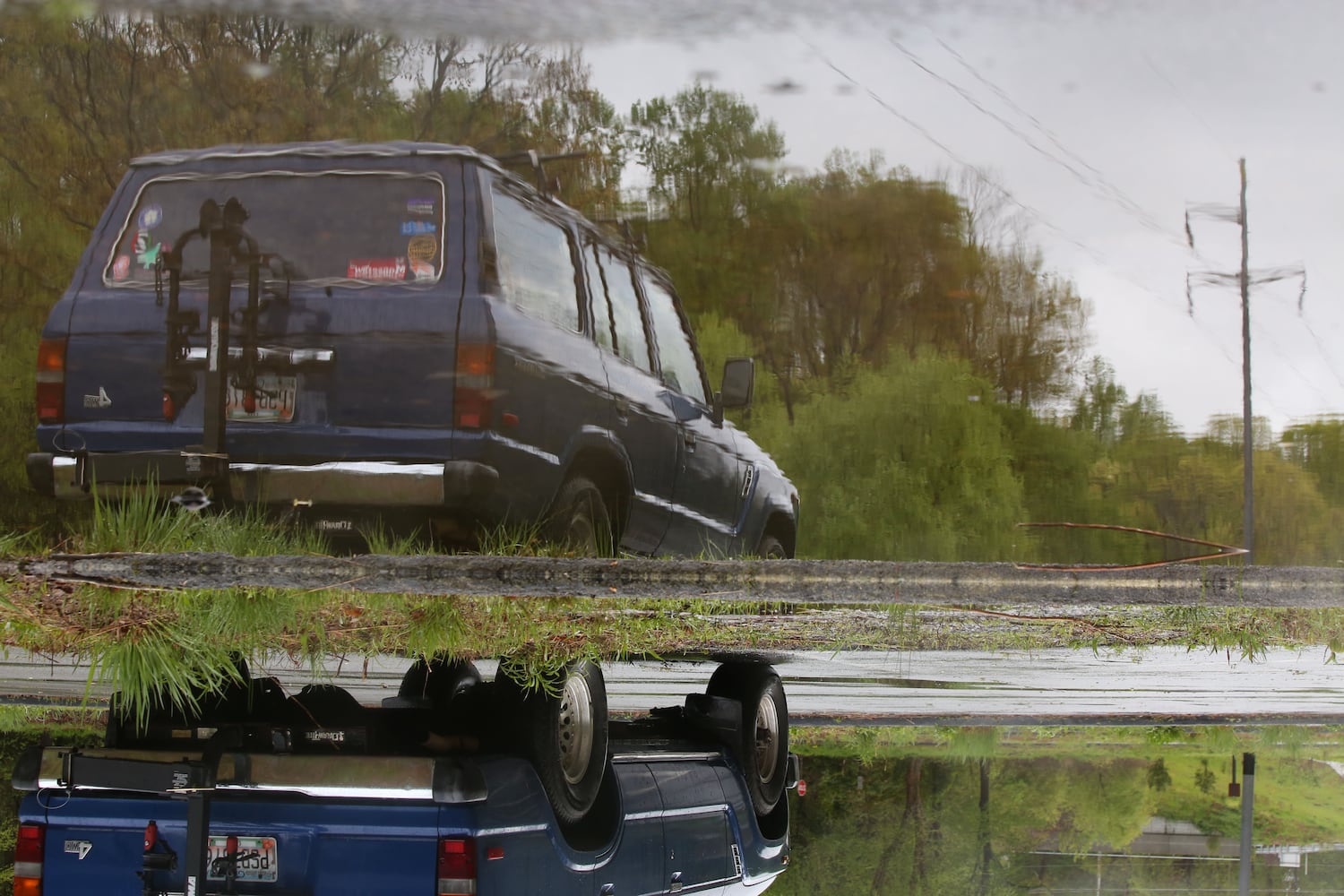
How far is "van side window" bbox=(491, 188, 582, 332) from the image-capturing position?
165 inches

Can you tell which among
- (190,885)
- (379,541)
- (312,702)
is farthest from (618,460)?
(190,885)

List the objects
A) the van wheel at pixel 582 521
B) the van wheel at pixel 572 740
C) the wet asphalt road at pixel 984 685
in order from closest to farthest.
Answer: the van wheel at pixel 582 521 < the van wheel at pixel 572 740 < the wet asphalt road at pixel 984 685

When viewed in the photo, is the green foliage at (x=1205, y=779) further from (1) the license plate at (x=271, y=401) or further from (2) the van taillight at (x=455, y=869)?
(1) the license plate at (x=271, y=401)

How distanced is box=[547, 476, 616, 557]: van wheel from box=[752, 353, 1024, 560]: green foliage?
26.3 inches

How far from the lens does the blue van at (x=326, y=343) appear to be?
4039mm

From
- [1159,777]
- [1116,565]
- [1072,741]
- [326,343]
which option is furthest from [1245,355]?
[1159,777]

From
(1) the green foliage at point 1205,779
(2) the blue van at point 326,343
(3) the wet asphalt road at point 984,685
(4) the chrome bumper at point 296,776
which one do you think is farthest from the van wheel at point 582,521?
(1) the green foliage at point 1205,779

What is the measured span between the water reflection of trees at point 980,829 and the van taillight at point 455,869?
9.46 metres

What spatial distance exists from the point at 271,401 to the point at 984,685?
17.5 feet

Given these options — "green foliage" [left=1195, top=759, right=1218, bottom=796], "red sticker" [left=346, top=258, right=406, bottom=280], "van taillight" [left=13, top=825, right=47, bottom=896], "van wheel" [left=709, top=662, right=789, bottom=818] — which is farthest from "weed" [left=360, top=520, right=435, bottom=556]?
"green foliage" [left=1195, top=759, right=1218, bottom=796]

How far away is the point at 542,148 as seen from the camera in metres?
4.30

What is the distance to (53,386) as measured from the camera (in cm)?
413

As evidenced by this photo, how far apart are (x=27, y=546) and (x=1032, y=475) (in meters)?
3.18

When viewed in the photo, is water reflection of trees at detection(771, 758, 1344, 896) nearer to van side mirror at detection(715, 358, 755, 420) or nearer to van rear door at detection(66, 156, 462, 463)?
van side mirror at detection(715, 358, 755, 420)
